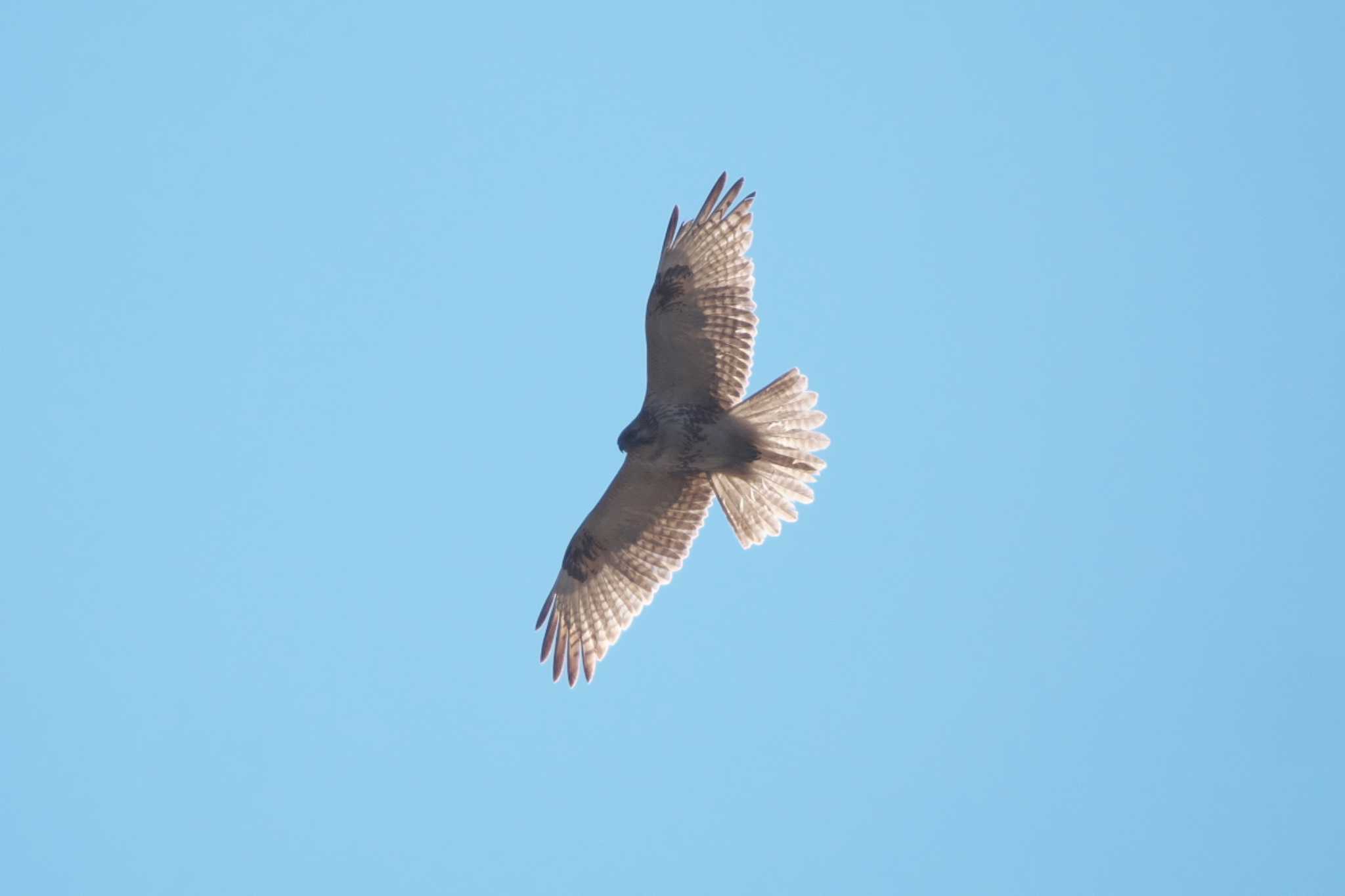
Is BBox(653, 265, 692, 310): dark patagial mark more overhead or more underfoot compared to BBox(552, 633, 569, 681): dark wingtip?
more overhead

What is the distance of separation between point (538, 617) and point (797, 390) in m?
2.79

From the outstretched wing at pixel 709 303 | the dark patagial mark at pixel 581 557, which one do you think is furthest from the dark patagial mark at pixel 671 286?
the dark patagial mark at pixel 581 557

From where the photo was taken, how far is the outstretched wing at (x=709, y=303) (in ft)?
39.4

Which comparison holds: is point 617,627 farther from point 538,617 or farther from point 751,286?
point 751,286

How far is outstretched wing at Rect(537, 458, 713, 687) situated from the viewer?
1279 centimetres

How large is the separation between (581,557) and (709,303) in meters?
2.33

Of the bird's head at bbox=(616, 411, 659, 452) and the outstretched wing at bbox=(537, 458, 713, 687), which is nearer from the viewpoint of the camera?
the bird's head at bbox=(616, 411, 659, 452)

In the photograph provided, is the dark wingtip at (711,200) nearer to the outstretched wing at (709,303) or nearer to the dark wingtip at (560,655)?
the outstretched wing at (709,303)

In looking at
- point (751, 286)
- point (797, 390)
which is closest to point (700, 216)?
point (751, 286)

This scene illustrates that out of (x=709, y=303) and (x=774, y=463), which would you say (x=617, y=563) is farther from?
(x=709, y=303)

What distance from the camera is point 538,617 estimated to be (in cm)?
1315

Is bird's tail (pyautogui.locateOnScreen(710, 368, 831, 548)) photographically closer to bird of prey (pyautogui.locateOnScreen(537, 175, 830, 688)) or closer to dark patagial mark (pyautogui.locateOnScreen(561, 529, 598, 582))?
bird of prey (pyautogui.locateOnScreen(537, 175, 830, 688))

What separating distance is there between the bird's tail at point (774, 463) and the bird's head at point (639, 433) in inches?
22.9

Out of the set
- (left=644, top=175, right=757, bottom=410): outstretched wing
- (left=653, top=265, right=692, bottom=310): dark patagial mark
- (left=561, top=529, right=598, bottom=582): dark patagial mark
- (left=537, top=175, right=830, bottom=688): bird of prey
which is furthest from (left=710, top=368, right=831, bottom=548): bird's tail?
(left=561, top=529, right=598, bottom=582): dark patagial mark
